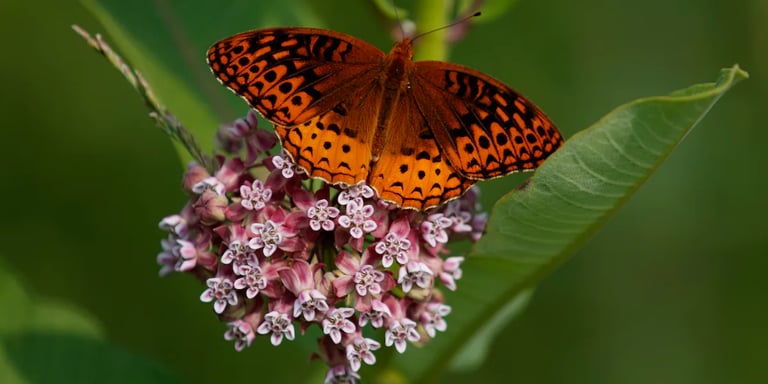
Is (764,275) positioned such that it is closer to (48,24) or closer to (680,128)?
(680,128)

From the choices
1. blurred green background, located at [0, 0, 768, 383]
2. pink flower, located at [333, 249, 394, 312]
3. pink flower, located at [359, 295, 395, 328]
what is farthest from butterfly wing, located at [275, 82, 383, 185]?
blurred green background, located at [0, 0, 768, 383]

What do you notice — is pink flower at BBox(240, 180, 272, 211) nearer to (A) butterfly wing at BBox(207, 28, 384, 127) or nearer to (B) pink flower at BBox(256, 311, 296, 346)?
(A) butterfly wing at BBox(207, 28, 384, 127)

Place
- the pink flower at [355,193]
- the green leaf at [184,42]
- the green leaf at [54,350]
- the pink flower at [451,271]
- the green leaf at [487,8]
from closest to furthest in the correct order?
the pink flower at [355,193] < the pink flower at [451,271] < the green leaf at [54,350] < the green leaf at [184,42] < the green leaf at [487,8]

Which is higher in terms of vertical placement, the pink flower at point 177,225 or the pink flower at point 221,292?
the pink flower at point 177,225

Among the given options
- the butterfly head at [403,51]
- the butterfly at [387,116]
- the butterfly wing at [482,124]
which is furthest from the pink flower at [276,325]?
the butterfly head at [403,51]

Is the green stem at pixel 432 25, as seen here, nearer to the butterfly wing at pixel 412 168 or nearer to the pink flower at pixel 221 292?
the butterfly wing at pixel 412 168

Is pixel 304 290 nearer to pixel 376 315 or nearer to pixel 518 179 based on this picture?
pixel 376 315

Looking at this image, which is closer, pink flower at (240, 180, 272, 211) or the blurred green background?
pink flower at (240, 180, 272, 211)

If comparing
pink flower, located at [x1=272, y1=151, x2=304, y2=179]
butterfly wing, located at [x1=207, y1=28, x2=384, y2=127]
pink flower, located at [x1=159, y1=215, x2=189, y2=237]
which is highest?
butterfly wing, located at [x1=207, y1=28, x2=384, y2=127]
